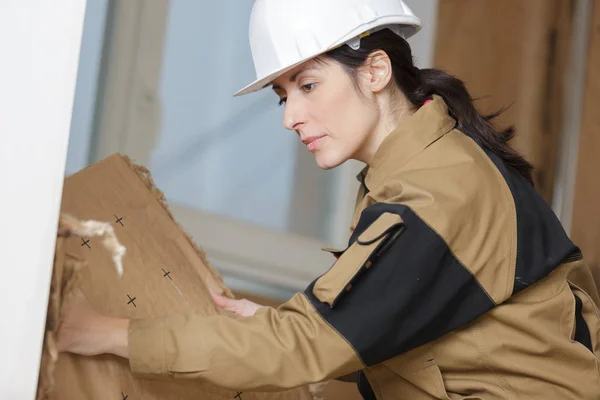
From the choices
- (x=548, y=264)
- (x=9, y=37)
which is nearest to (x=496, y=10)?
(x=548, y=264)

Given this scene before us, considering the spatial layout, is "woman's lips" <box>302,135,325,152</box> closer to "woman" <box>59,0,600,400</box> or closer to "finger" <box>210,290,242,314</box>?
"woman" <box>59,0,600,400</box>

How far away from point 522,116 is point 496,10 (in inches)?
10.0

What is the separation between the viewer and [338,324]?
2.73ft

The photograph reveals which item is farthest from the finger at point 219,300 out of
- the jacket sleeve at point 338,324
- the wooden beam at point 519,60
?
the wooden beam at point 519,60

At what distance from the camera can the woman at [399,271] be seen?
2.68 ft

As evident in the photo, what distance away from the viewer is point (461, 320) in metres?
0.90

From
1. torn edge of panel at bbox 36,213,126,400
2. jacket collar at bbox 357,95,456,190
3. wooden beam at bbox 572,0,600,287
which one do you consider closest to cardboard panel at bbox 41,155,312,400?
torn edge of panel at bbox 36,213,126,400

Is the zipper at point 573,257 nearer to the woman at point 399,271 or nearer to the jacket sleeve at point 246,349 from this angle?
the woman at point 399,271

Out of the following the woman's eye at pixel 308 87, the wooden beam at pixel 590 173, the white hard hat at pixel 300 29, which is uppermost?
the white hard hat at pixel 300 29

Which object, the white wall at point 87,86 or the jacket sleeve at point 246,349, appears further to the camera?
the white wall at point 87,86

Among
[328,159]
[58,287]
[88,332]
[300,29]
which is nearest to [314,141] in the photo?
[328,159]

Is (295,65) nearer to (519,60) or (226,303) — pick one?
(226,303)

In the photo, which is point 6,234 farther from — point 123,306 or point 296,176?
point 296,176

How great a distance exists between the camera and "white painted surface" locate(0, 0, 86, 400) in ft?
1.76
